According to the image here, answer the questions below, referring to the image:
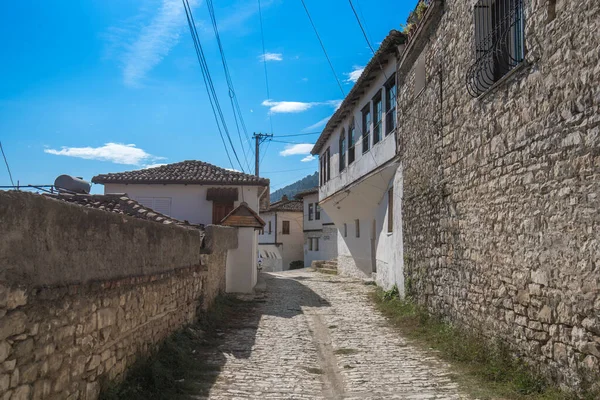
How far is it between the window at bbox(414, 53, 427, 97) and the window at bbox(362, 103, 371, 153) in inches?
175

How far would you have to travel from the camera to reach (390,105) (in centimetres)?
1321

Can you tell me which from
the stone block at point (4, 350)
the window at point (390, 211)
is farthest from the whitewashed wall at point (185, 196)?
the stone block at point (4, 350)

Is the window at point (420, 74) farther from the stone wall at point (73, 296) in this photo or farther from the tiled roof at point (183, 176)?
the tiled roof at point (183, 176)

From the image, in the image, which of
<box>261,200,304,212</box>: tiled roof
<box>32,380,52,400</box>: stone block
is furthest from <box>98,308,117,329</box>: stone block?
<box>261,200,304,212</box>: tiled roof

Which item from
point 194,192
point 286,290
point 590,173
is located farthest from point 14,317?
point 194,192

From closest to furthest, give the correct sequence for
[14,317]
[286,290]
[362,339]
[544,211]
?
[14,317], [544,211], [362,339], [286,290]

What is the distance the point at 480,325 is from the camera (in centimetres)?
690

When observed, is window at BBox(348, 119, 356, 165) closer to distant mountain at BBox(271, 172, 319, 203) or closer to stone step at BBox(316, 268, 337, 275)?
stone step at BBox(316, 268, 337, 275)

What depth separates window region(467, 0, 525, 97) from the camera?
252 inches

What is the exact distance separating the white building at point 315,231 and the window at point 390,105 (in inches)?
698

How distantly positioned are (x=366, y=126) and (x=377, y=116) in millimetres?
1226

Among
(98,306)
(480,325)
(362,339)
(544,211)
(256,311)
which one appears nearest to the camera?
(98,306)

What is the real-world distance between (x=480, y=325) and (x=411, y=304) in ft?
12.0

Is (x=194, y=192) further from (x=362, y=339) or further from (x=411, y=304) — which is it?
(x=362, y=339)
